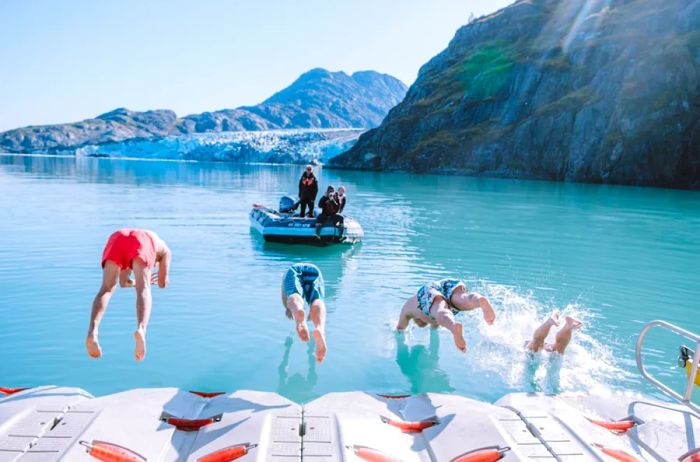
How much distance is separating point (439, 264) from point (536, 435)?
36.9 feet

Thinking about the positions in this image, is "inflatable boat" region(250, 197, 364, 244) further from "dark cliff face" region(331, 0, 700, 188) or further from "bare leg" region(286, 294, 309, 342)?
"dark cliff face" region(331, 0, 700, 188)

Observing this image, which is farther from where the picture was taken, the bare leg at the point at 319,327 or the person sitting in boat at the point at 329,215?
the person sitting in boat at the point at 329,215

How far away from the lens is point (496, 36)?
120 metres

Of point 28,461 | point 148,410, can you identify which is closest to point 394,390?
point 148,410

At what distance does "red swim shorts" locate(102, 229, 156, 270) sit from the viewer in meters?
6.32

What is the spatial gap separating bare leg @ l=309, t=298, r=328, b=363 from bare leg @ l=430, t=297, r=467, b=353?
65.0 inches

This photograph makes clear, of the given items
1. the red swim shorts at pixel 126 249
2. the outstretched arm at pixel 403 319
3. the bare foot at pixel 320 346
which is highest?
the red swim shorts at pixel 126 249

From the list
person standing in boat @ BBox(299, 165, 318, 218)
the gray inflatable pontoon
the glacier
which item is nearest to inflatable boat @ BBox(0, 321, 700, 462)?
the gray inflatable pontoon

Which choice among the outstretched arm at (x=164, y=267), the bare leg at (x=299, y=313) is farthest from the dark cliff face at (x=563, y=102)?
the outstretched arm at (x=164, y=267)

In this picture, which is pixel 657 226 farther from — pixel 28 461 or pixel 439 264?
pixel 28 461

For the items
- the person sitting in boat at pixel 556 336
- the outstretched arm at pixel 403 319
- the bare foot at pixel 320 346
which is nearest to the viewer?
the bare foot at pixel 320 346

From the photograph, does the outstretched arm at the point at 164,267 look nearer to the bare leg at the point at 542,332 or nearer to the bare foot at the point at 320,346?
the bare foot at the point at 320,346

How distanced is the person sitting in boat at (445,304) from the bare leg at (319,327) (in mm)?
1676

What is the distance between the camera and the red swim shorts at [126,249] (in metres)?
6.32
